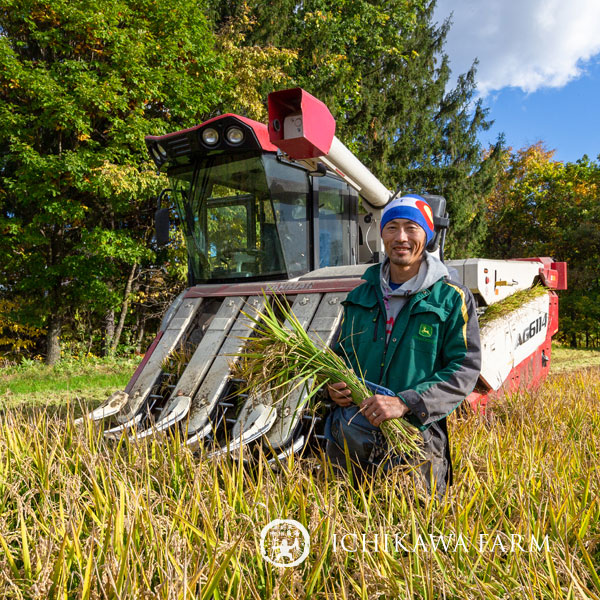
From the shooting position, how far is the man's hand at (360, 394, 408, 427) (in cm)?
223

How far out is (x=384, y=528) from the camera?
2229 mm

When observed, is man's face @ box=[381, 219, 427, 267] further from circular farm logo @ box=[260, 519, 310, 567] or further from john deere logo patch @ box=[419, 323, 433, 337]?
circular farm logo @ box=[260, 519, 310, 567]

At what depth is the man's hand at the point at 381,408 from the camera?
223 centimetres

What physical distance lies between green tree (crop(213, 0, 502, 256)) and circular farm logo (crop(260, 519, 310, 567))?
45.5 feet

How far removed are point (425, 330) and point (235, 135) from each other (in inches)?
124

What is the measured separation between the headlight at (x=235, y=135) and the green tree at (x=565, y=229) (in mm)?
19740

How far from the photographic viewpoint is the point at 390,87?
19.4 m

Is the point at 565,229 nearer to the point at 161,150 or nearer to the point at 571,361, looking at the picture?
the point at 571,361

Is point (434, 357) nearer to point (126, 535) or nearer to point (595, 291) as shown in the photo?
point (126, 535)

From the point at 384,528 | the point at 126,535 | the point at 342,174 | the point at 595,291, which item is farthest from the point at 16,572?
the point at 595,291

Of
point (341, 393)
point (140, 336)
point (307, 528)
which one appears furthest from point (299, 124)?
point (140, 336)

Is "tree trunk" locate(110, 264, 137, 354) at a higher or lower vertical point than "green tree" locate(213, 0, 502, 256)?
lower

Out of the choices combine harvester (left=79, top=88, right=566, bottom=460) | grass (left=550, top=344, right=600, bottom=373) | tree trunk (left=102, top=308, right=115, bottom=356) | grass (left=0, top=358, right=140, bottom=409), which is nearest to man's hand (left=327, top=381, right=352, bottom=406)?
combine harvester (left=79, top=88, right=566, bottom=460)

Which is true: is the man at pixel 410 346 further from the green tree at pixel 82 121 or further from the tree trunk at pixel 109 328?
the tree trunk at pixel 109 328
